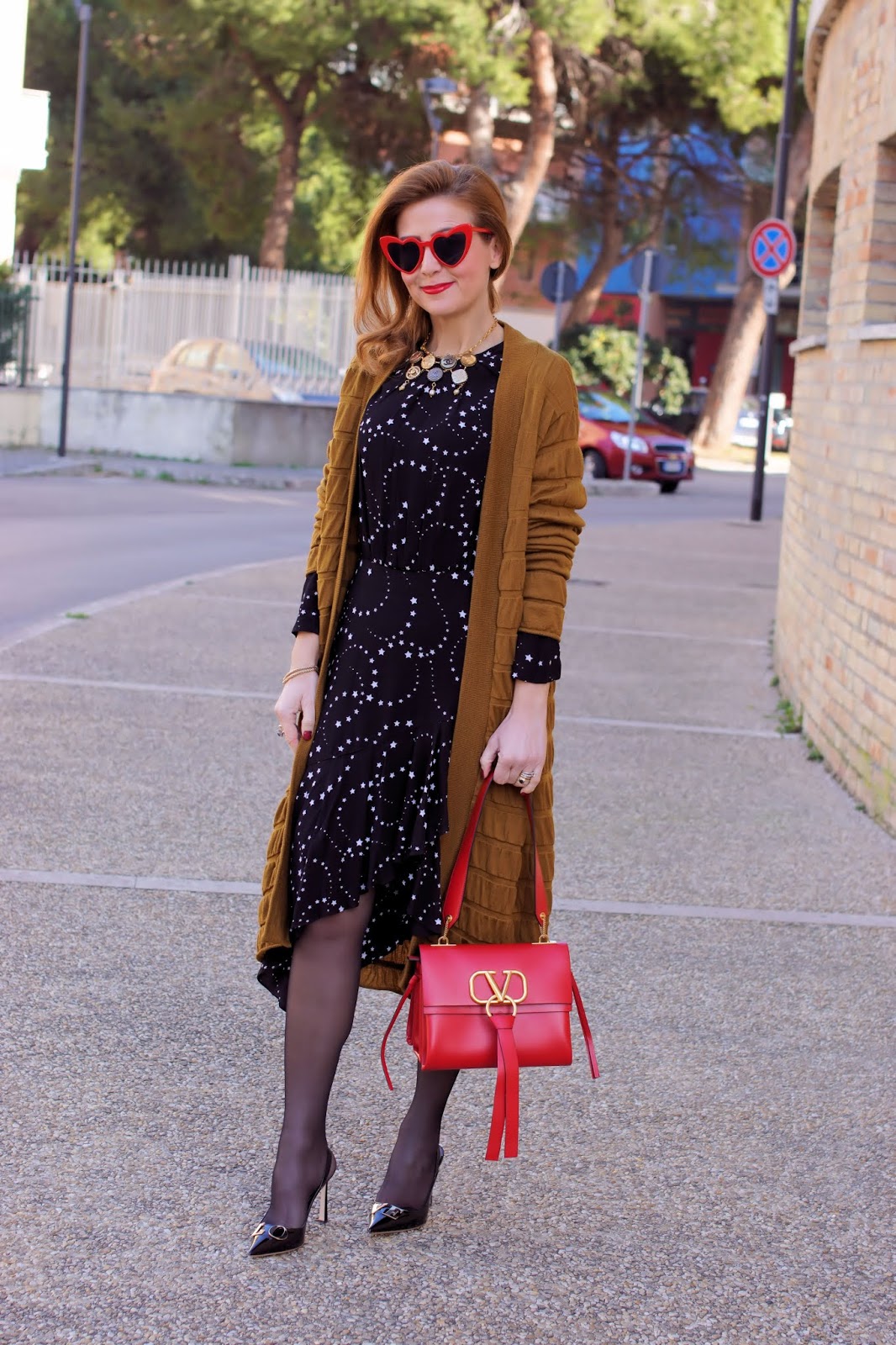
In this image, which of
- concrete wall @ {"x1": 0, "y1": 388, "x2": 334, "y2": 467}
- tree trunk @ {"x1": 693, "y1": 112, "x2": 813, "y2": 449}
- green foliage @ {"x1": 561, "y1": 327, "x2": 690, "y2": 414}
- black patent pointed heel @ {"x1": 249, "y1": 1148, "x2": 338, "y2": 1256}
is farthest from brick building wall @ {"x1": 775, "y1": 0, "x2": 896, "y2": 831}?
tree trunk @ {"x1": 693, "y1": 112, "x2": 813, "y2": 449}

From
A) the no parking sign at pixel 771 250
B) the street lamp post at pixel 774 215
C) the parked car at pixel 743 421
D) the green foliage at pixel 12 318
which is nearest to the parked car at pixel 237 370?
the green foliage at pixel 12 318

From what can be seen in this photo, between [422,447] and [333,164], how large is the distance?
43409 millimetres

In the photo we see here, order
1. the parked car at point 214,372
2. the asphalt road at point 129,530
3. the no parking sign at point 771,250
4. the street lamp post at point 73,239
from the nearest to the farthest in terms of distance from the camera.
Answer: the asphalt road at point 129,530, the no parking sign at point 771,250, the street lamp post at point 73,239, the parked car at point 214,372

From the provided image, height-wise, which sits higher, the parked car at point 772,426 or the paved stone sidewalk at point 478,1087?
the parked car at point 772,426

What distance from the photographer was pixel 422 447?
3.02m

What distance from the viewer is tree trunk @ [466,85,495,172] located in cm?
3188

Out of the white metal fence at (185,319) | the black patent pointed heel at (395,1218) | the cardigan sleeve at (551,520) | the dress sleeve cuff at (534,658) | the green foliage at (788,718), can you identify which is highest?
the white metal fence at (185,319)

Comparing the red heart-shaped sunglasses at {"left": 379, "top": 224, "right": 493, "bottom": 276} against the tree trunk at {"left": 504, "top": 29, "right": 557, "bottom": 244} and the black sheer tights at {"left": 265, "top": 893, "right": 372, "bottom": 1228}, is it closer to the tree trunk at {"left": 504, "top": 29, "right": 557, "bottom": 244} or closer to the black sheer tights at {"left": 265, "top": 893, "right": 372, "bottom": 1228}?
the black sheer tights at {"left": 265, "top": 893, "right": 372, "bottom": 1228}

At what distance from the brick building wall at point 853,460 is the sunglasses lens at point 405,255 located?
369cm

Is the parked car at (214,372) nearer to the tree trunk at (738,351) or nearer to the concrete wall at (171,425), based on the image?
the concrete wall at (171,425)

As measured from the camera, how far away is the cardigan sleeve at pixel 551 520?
3.02m

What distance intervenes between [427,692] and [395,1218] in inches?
35.9

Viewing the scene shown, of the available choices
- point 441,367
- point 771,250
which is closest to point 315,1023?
point 441,367

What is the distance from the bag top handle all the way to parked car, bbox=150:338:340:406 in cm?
2229
